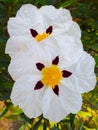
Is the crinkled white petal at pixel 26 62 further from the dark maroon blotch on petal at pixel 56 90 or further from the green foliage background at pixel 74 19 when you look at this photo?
the green foliage background at pixel 74 19

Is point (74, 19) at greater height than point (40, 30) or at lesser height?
lesser

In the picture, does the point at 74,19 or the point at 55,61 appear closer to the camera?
the point at 55,61

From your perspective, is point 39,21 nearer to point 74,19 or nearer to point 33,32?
point 33,32

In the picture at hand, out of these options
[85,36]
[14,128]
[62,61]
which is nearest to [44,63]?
[62,61]

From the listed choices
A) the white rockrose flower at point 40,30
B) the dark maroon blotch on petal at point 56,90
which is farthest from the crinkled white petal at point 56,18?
the dark maroon blotch on petal at point 56,90

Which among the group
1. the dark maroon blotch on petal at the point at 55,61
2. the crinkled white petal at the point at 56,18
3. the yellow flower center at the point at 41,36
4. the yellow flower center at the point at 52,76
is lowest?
the yellow flower center at the point at 52,76

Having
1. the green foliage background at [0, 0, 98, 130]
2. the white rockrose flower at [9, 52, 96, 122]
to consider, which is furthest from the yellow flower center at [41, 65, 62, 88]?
the green foliage background at [0, 0, 98, 130]

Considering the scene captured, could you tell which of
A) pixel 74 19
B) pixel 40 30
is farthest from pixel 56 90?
pixel 74 19
